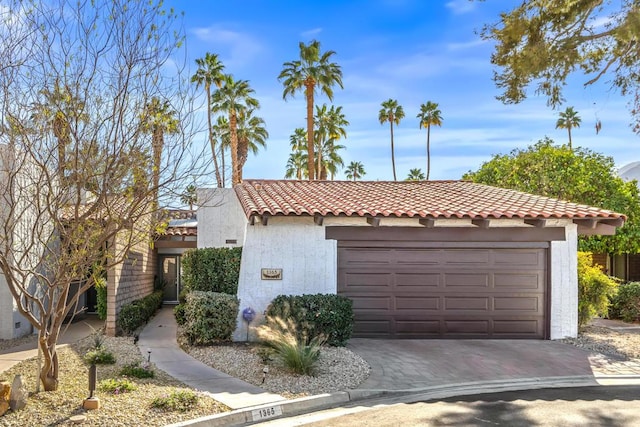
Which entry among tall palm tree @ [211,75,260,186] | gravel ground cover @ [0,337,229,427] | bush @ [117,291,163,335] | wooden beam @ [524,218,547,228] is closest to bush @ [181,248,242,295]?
bush @ [117,291,163,335]

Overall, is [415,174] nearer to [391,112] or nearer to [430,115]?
[430,115]

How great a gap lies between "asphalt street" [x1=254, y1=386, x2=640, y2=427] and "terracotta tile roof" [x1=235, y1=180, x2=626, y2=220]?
188 inches

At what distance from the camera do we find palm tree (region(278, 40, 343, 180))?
27.5m

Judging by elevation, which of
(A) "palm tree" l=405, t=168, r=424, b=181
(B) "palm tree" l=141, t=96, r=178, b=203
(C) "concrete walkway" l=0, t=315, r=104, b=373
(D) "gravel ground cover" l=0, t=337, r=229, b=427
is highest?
(A) "palm tree" l=405, t=168, r=424, b=181

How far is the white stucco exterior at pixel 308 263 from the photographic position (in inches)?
452

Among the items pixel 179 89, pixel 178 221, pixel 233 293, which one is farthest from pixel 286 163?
pixel 179 89

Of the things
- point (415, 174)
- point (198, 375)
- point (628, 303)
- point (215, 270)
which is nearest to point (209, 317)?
point (215, 270)

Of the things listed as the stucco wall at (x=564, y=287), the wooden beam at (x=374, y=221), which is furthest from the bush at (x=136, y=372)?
the stucco wall at (x=564, y=287)

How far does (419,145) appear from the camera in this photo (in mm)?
47875

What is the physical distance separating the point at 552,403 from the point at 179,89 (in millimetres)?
7293

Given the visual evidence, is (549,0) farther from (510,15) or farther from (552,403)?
(552,403)

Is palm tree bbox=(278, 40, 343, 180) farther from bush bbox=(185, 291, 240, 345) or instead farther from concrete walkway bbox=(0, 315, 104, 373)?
bush bbox=(185, 291, 240, 345)

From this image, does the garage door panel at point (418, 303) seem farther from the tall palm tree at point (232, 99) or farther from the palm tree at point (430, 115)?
the palm tree at point (430, 115)

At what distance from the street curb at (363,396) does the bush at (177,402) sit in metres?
0.46
